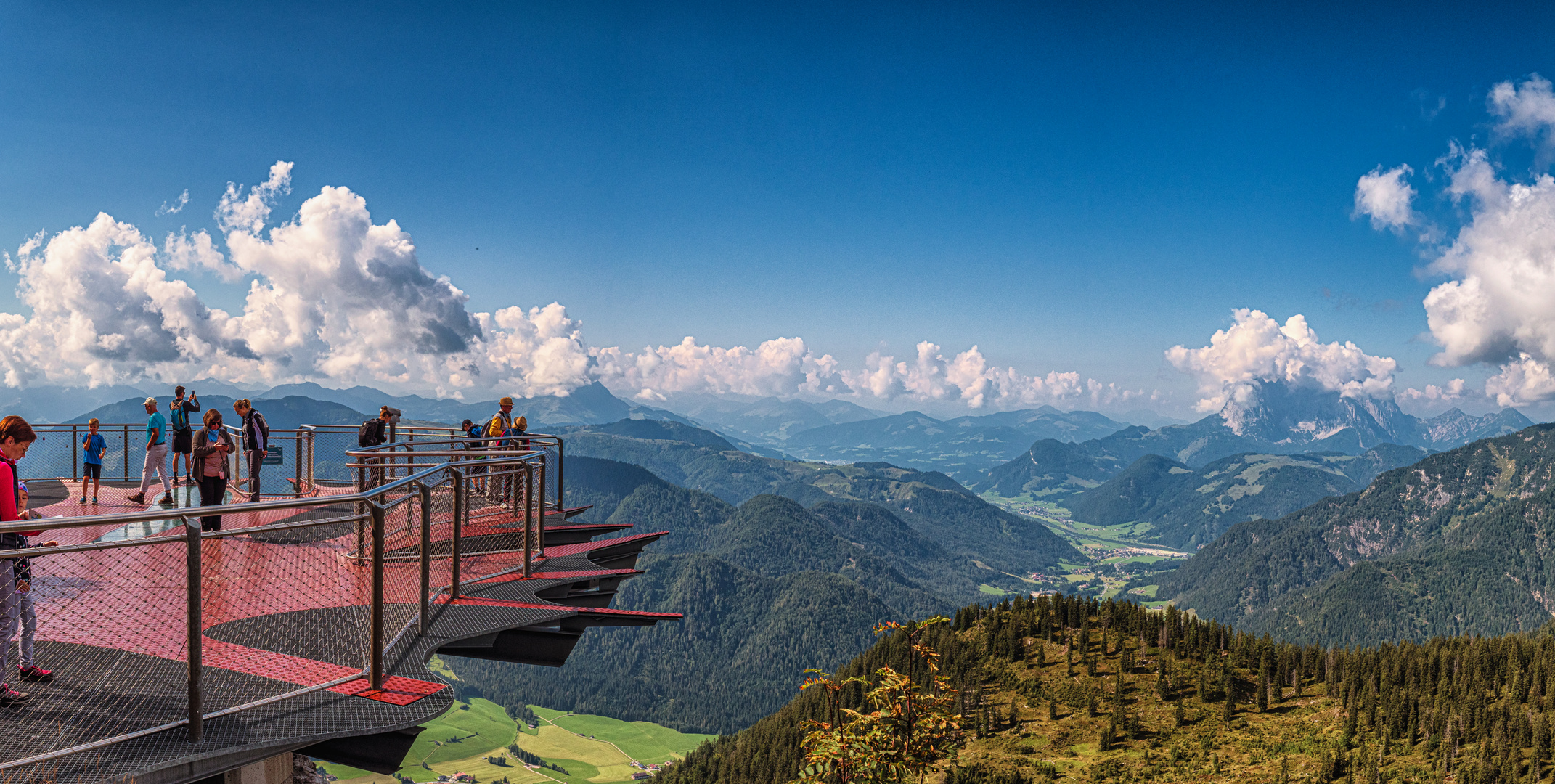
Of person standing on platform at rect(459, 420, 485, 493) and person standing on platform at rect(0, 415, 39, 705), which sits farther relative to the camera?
person standing on platform at rect(459, 420, 485, 493)

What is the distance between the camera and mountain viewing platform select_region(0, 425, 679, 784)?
5.80 metres

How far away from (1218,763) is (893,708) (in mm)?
61132

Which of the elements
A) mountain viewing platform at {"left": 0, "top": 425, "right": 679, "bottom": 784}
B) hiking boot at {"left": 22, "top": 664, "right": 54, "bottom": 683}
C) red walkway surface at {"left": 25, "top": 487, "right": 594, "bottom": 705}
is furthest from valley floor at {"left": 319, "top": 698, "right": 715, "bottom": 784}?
hiking boot at {"left": 22, "top": 664, "right": 54, "bottom": 683}

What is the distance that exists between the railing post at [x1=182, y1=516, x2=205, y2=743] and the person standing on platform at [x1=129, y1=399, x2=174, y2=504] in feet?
47.3

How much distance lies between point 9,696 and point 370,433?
13.0 meters

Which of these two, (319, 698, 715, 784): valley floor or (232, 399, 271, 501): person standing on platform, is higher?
(232, 399, 271, 501): person standing on platform

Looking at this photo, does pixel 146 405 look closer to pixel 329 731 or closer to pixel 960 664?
pixel 329 731

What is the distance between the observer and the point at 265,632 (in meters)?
8.91

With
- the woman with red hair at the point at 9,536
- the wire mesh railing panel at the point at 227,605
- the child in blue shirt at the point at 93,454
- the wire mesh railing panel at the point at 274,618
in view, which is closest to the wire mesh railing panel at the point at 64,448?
the child in blue shirt at the point at 93,454

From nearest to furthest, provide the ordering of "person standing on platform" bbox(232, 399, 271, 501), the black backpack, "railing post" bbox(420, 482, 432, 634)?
"railing post" bbox(420, 482, 432, 634), "person standing on platform" bbox(232, 399, 271, 501), the black backpack

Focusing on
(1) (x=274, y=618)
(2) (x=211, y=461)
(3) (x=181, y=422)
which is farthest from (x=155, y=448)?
(1) (x=274, y=618)

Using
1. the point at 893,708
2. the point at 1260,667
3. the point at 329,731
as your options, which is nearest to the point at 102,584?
the point at 329,731

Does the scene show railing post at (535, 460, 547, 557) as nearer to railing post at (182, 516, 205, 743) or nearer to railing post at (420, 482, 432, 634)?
railing post at (420, 482, 432, 634)

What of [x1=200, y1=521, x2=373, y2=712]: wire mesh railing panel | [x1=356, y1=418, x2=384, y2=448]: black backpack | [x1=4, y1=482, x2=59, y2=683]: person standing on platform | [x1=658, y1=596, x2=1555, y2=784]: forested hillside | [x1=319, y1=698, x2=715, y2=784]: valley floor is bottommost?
[x1=319, y1=698, x2=715, y2=784]: valley floor
